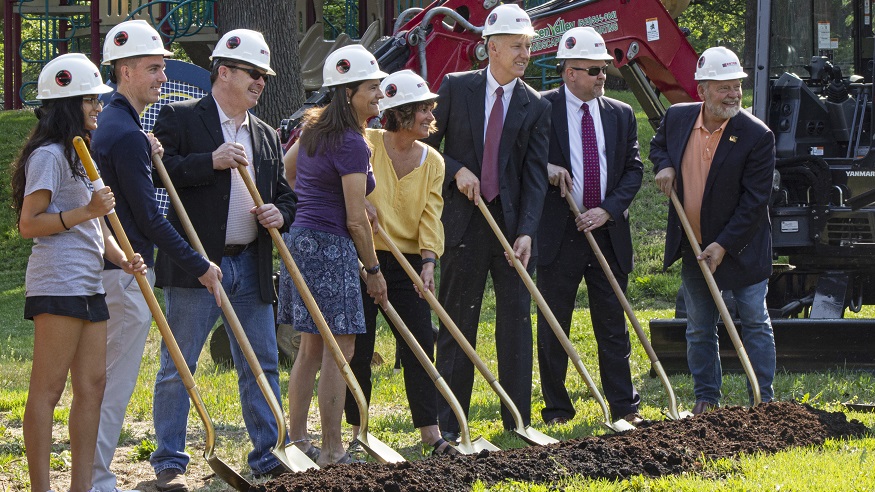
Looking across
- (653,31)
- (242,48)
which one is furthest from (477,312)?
(653,31)

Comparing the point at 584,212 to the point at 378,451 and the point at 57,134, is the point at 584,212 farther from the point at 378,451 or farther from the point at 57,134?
the point at 57,134

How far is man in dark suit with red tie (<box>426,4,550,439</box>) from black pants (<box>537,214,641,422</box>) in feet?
1.64

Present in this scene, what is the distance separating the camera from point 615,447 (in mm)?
6039

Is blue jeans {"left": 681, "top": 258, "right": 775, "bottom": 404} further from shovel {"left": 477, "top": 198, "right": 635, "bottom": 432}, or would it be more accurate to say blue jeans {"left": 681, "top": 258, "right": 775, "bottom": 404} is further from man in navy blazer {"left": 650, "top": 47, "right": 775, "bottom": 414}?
shovel {"left": 477, "top": 198, "right": 635, "bottom": 432}

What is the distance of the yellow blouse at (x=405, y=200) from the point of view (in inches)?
260

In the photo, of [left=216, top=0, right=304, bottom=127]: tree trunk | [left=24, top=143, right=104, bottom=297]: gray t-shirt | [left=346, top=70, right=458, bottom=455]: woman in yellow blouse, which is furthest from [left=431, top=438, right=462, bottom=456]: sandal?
[left=216, top=0, right=304, bottom=127]: tree trunk

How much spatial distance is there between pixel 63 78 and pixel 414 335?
7.60 feet

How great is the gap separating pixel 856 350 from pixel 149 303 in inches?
205

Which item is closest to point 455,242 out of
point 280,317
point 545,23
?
point 280,317

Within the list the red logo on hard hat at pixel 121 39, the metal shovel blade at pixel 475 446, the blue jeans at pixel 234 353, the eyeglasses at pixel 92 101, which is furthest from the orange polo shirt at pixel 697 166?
the eyeglasses at pixel 92 101

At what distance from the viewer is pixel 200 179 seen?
5.93 m

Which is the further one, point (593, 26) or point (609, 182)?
point (593, 26)

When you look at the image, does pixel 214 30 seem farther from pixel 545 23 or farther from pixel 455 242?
pixel 455 242

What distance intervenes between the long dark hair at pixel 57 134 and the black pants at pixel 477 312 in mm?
2532
